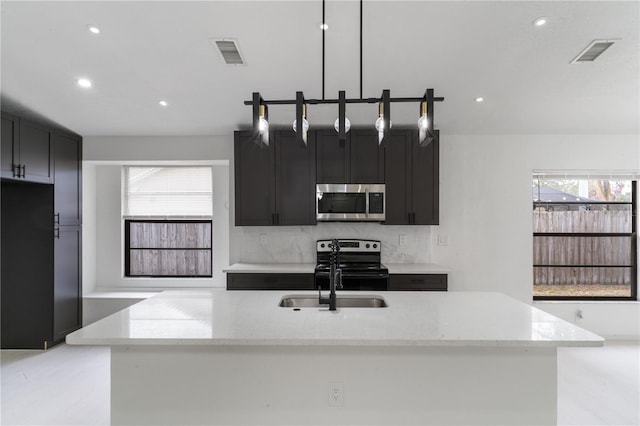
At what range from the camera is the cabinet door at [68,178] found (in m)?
3.65

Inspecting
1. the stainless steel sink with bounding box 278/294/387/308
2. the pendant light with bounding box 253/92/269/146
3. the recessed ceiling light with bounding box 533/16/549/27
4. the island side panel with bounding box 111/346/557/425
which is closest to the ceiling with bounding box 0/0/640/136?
the recessed ceiling light with bounding box 533/16/549/27

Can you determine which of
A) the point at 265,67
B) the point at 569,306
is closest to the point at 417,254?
the point at 569,306

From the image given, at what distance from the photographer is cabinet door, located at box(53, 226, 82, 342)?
3639mm

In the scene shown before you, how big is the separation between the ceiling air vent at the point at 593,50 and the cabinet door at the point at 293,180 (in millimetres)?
2345

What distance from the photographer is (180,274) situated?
462cm

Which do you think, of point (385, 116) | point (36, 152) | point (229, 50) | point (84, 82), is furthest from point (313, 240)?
point (36, 152)

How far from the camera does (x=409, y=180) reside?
12.0 ft

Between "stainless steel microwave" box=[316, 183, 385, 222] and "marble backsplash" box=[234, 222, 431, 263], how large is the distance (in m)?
0.33

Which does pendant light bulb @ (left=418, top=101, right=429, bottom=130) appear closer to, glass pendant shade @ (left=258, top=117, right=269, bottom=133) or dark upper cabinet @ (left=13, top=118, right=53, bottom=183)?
glass pendant shade @ (left=258, top=117, right=269, bottom=133)

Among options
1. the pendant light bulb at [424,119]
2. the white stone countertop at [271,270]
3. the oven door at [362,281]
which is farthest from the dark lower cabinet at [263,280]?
the pendant light bulb at [424,119]

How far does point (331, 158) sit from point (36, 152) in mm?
2947

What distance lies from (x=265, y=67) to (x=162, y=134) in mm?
1831

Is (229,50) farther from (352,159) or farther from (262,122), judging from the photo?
(352,159)

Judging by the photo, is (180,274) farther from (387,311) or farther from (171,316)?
(387,311)
